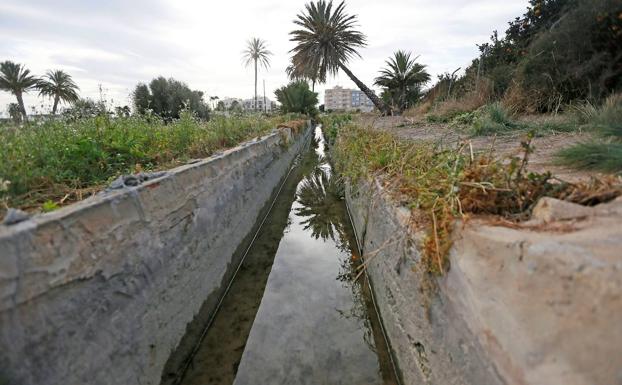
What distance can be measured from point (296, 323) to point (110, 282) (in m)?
1.63

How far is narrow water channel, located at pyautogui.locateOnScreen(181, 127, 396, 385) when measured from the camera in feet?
7.44

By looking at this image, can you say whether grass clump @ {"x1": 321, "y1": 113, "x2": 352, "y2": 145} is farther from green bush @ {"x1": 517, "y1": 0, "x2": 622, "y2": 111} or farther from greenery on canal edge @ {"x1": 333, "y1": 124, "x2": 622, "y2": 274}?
greenery on canal edge @ {"x1": 333, "y1": 124, "x2": 622, "y2": 274}

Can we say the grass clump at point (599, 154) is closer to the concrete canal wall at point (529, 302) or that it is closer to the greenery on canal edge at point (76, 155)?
the concrete canal wall at point (529, 302)

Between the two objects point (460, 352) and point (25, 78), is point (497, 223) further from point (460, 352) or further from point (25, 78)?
point (25, 78)

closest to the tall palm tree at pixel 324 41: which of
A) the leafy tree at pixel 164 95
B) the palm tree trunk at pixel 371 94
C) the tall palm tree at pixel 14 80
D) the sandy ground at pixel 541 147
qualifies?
the palm tree trunk at pixel 371 94

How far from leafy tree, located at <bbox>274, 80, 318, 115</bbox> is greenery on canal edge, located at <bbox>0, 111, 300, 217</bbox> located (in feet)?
70.7

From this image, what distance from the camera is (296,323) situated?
278 cm

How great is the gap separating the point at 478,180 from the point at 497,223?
1.39 feet

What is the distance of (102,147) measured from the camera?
10.2ft

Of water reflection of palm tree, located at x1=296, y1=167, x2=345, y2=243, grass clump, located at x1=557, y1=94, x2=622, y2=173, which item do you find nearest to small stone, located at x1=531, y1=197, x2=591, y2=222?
grass clump, located at x1=557, y1=94, x2=622, y2=173

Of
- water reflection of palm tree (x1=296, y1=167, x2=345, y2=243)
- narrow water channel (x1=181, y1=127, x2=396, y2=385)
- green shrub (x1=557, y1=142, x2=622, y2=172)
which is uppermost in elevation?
green shrub (x1=557, y1=142, x2=622, y2=172)

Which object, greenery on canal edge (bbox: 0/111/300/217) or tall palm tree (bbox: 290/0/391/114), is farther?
tall palm tree (bbox: 290/0/391/114)

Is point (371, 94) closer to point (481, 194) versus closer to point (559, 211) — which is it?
point (481, 194)

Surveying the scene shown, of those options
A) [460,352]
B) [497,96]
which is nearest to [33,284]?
[460,352]
